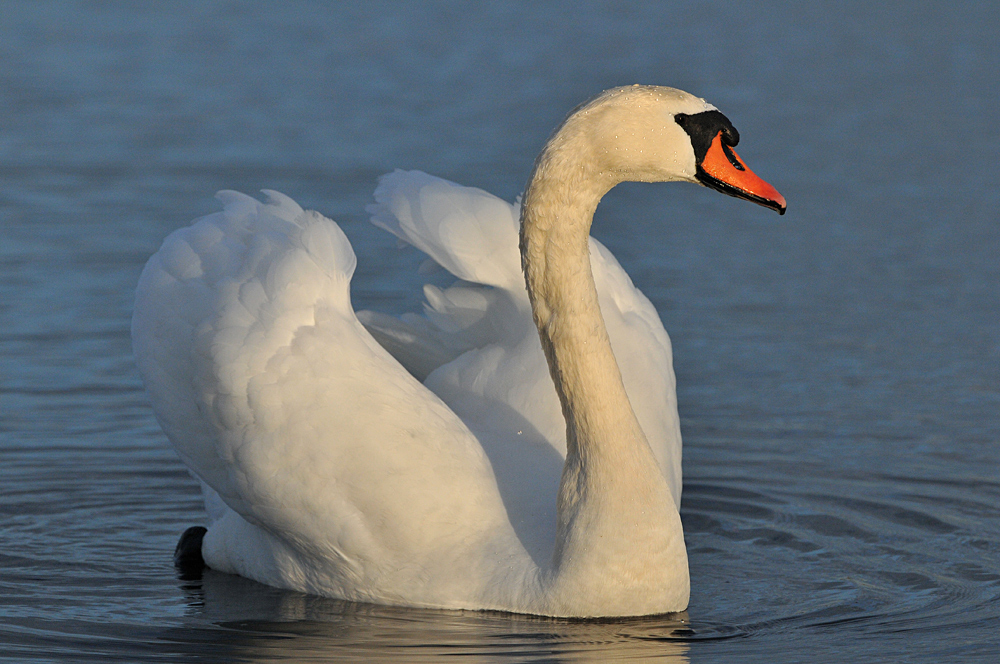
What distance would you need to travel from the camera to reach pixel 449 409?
19.2ft

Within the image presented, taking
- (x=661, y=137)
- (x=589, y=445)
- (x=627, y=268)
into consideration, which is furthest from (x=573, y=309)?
(x=627, y=268)

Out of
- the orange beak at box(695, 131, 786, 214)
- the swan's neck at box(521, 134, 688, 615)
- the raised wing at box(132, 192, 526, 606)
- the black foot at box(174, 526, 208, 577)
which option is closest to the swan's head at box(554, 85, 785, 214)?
the orange beak at box(695, 131, 786, 214)

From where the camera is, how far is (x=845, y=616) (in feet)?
18.3

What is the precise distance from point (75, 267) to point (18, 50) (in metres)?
6.90

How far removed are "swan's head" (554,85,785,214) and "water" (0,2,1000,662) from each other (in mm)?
1482

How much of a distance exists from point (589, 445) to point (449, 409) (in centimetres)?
64

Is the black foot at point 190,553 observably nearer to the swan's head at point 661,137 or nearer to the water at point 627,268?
the water at point 627,268


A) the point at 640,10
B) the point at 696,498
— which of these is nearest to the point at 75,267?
the point at 696,498

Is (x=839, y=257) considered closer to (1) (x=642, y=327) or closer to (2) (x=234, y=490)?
(1) (x=642, y=327)

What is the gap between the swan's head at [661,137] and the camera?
5.14 meters

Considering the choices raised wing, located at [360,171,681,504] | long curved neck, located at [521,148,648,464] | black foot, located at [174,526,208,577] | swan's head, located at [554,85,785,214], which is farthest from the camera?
black foot, located at [174,526,208,577]

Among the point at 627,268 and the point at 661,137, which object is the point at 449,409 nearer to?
the point at 661,137

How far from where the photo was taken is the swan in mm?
5277

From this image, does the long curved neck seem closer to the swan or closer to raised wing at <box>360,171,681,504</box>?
the swan
